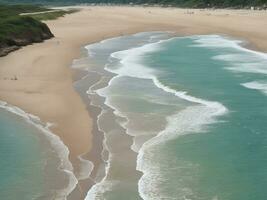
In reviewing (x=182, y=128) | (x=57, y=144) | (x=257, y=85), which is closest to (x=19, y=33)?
(x=257, y=85)

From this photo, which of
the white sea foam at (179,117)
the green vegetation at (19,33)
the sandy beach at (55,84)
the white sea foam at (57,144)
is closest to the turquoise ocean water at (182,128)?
the white sea foam at (179,117)

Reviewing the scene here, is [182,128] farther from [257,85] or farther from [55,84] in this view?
[55,84]

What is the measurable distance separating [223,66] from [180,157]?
1917 cm

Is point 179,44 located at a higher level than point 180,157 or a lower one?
lower

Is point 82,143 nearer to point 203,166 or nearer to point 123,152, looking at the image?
point 123,152

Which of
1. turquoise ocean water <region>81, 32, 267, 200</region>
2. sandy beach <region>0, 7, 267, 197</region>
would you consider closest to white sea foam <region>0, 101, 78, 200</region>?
sandy beach <region>0, 7, 267, 197</region>

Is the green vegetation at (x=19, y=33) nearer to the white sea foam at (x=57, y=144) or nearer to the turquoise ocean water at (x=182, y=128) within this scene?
the turquoise ocean water at (x=182, y=128)

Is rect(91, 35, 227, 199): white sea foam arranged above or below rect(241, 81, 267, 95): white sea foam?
above

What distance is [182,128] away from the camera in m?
18.9

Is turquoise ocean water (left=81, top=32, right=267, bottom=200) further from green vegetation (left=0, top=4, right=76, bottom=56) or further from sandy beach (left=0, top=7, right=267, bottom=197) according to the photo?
green vegetation (left=0, top=4, right=76, bottom=56)

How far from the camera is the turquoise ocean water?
45.2 ft

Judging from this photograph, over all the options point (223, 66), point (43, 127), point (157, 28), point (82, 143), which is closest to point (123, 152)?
point (82, 143)

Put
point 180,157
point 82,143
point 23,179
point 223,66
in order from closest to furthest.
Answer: point 23,179 → point 180,157 → point 82,143 → point 223,66

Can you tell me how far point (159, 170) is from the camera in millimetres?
14891
